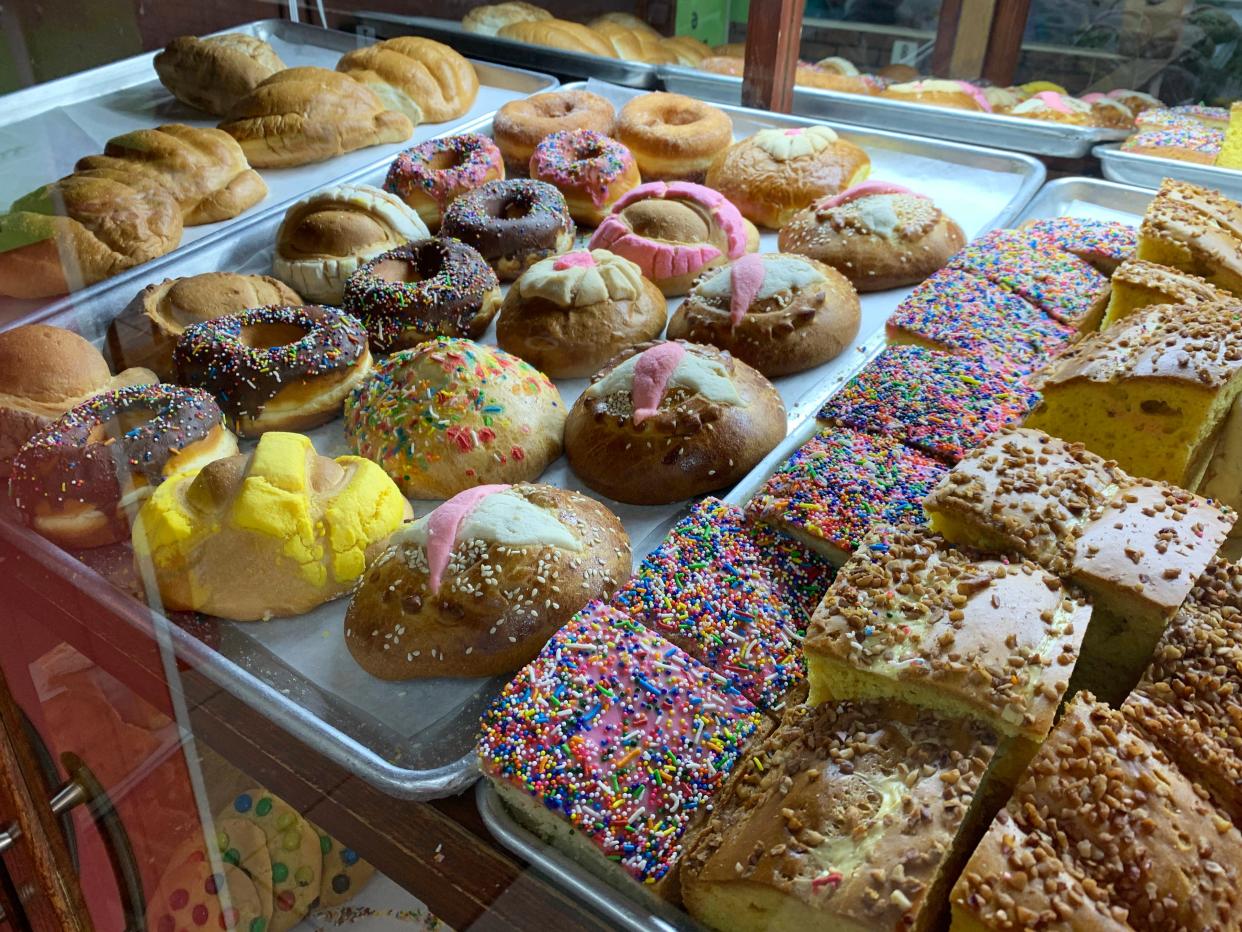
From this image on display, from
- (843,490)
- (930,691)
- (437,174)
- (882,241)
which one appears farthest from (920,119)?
(930,691)

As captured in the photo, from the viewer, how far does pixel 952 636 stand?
1.38m

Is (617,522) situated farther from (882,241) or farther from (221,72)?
(221,72)

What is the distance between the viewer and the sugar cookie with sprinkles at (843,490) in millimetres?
1828

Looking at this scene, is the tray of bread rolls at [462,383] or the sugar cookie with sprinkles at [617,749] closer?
the sugar cookie with sprinkles at [617,749]

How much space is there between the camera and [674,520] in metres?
2.21

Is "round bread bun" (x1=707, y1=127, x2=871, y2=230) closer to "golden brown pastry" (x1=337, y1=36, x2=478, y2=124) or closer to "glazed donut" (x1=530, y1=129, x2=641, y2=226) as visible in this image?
"glazed donut" (x1=530, y1=129, x2=641, y2=226)

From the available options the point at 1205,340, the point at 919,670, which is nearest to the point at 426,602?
the point at 919,670

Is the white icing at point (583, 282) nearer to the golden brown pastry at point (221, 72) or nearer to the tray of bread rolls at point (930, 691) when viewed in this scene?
the tray of bread rolls at point (930, 691)

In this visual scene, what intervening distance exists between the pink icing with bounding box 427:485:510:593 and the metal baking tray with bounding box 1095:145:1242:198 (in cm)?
249

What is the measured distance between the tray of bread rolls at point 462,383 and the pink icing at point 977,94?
0.27 meters

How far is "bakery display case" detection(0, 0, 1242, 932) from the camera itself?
130 centimetres

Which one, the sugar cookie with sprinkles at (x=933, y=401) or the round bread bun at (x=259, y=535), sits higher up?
the sugar cookie with sprinkles at (x=933, y=401)

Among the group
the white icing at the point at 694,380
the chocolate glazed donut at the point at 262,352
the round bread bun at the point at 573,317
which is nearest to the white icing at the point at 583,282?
the round bread bun at the point at 573,317

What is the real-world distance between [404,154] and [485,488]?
1.85 meters
